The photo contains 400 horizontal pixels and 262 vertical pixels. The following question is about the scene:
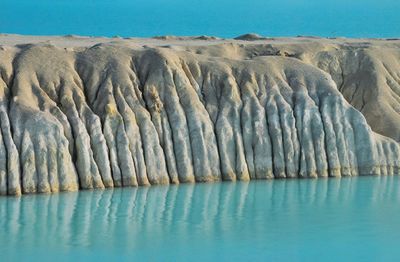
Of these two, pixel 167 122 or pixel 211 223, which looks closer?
pixel 211 223

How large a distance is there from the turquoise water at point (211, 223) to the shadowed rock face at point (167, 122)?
107cm

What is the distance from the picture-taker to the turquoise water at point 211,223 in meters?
23.7

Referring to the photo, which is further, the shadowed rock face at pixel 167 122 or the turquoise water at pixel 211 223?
the shadowed rock face at pixel 167 122

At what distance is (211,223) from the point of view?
28.0 m

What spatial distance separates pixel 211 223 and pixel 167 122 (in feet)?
34.5

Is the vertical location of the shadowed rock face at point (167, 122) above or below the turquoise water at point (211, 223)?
above

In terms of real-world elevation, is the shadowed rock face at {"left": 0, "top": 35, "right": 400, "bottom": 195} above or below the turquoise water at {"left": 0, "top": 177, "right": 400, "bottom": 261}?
above

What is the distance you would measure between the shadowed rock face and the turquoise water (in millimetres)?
1066

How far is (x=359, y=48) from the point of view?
161ft

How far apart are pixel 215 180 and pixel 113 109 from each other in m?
4.59

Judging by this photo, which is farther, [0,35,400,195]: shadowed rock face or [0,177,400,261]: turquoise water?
[0,35,400,195]: shadowed rock face

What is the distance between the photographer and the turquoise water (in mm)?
23703

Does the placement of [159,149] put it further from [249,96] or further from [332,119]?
[332,119]

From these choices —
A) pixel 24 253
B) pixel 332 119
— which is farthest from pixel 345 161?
pixel 24 253
